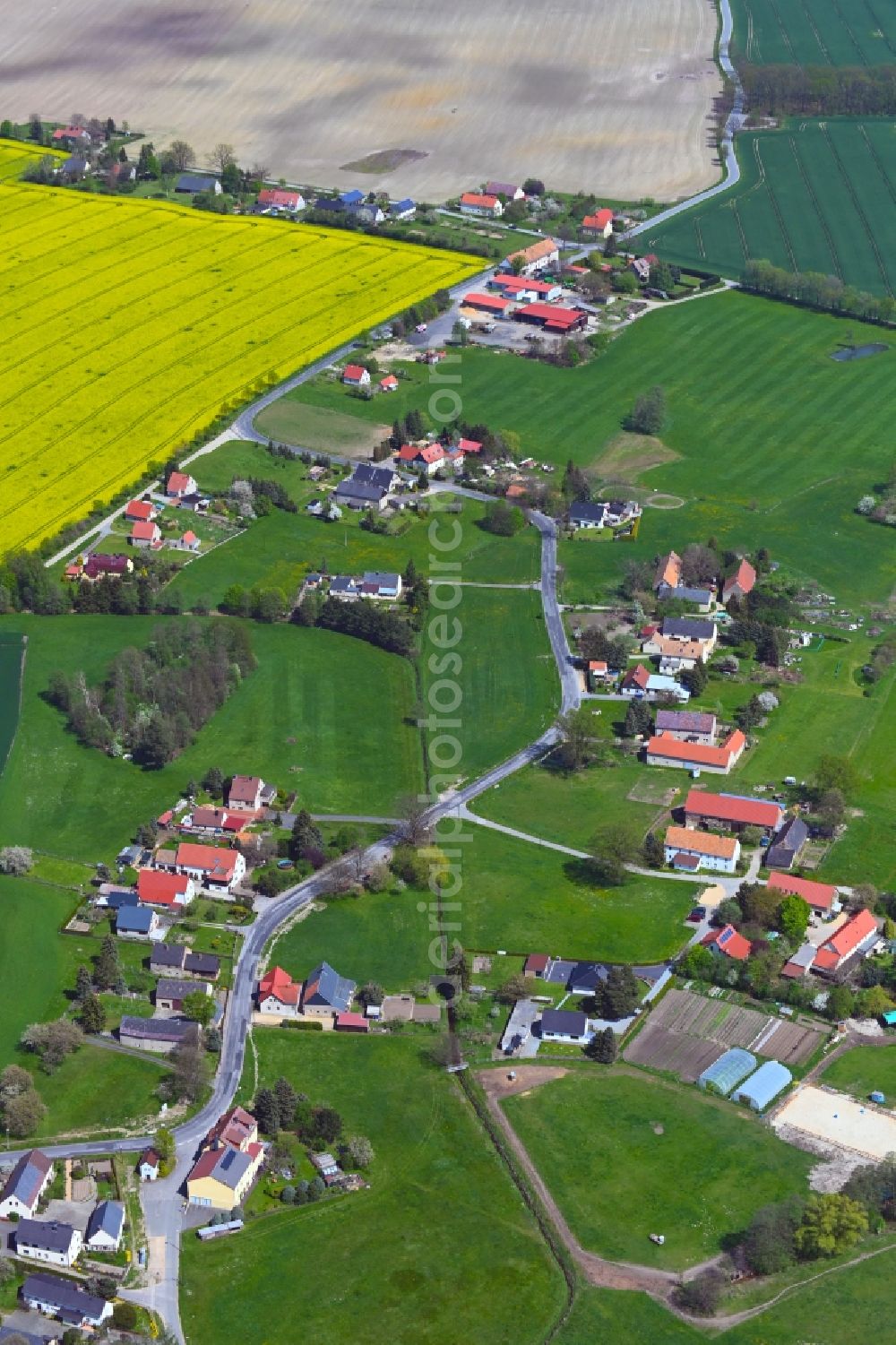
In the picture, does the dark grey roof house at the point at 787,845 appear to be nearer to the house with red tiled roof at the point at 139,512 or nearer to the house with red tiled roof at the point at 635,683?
the house with red tiled roof at the point at 635,683

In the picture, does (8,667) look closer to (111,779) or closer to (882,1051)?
(111,779)

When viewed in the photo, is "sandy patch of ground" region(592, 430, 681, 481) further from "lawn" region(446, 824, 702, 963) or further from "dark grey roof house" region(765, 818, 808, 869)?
"lawn" region(446, 824, 702, 963)

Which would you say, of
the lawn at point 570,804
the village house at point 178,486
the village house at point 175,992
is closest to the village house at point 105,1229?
the village house at point 175,992

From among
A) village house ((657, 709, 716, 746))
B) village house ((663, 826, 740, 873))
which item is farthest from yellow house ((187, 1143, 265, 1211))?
village house ((657, 709, 716, 746))

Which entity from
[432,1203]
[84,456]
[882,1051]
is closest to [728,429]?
[84,456]

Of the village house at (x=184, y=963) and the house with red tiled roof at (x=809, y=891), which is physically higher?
the house with red tiled roof at (x=809, y=891)

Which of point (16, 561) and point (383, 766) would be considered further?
point (16, 561)

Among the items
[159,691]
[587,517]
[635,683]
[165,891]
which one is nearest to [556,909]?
[165,891]

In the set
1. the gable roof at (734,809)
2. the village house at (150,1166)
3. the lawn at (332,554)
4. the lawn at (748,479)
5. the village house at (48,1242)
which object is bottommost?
the lawn at (332,554)
